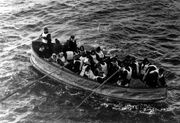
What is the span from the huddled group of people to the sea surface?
1.36 meters

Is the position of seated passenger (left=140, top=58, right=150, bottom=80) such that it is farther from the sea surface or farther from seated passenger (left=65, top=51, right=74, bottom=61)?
seated passenger (left=65, top=51, right=74, bottom=61)

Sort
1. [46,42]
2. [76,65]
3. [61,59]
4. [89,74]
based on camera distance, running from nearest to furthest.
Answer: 1. [89,74]
2. [76,65]
3. [61,59]
4. [46,42]

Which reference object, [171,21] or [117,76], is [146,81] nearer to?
[117,76]

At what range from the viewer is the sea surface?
55.8ft

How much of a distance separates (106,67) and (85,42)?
27.0 feet

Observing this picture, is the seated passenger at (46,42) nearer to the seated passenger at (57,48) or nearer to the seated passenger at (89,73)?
the seated passenger at (57,48)

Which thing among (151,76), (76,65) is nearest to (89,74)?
(76,65)

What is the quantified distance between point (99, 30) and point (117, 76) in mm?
11065

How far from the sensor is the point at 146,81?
16.9m

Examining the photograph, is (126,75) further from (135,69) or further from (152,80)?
(152,80)

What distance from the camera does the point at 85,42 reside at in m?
25.5

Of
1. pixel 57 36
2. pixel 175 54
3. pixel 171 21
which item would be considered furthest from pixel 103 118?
pixel 171 21

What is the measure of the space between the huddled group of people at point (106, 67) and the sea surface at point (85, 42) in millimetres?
1358

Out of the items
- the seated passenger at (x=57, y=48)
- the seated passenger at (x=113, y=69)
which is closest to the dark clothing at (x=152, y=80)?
the seated passenger at (x=113, y=69)
